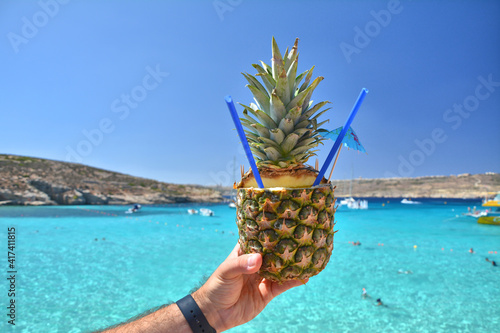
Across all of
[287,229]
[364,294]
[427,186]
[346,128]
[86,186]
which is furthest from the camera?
[427,186]

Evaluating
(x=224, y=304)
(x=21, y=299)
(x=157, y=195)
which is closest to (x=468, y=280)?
(x=224, y=304)

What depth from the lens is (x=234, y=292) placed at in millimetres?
2207

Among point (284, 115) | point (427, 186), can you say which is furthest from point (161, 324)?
point (427, 186)

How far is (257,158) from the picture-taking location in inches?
90.4

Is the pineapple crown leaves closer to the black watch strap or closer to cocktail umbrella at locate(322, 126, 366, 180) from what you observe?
cocktail umbrella at locate(322, 126, 366, 180)

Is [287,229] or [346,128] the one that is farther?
[287,229]

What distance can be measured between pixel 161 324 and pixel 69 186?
57.7 m

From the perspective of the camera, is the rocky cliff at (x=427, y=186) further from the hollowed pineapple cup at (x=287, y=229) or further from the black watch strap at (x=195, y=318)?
the black watch strap at (x=195, y=318)

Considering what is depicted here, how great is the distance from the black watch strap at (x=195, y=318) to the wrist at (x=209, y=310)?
48 millimetres

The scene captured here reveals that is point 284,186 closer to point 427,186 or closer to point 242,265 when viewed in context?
point 242,265

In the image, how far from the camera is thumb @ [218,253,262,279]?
1.92m

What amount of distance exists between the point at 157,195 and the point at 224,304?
203ft

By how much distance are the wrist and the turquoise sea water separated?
4.26m

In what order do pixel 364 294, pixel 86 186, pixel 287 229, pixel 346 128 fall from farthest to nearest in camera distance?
pixel 86 186, pixel 364 294, pixel 287 229, pixel 346 128
